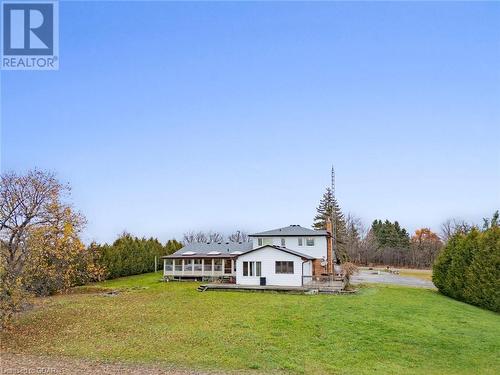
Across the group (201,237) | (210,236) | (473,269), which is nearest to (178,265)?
(473,269)

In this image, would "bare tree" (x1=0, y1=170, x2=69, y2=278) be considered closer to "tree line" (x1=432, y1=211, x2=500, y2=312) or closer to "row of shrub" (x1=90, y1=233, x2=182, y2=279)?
"row of shrub" (x1=90, y1=233, x2=182, y2=279)

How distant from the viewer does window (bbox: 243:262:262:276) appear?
30.8 m

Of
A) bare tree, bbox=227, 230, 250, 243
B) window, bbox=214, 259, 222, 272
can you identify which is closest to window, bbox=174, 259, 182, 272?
window, bbox=214, 259, 222, 272

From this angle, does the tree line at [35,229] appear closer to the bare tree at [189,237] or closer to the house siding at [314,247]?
the house siding at [314,247]

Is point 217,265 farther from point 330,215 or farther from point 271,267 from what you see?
point 330,215

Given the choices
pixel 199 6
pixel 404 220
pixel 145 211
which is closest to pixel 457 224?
pixel 404 220

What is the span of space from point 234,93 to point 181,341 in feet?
55.0

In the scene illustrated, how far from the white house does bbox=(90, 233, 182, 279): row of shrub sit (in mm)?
7154

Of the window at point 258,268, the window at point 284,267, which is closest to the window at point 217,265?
the window at point 258,268

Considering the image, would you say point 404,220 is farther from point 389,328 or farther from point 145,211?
point 389,328

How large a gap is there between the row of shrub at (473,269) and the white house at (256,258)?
393 inches

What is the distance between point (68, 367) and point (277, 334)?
7.46m

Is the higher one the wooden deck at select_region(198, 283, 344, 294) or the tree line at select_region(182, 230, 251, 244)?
the tree line at select_region(182, 230, 251, 244)

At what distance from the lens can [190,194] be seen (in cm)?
4422
